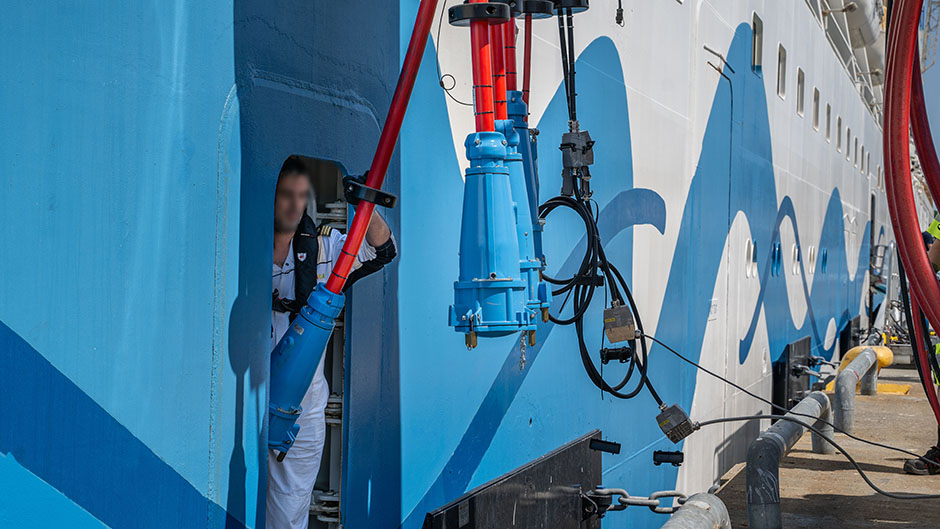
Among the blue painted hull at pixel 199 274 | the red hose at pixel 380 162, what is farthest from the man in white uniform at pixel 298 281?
the red hose at pixel 380 162

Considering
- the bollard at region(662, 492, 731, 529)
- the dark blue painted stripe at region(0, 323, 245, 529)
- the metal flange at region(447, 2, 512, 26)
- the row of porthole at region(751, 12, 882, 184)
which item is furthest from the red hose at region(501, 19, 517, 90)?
the row of porthole at region(751, 12, 882, 184)

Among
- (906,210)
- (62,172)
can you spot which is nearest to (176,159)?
(62,172)

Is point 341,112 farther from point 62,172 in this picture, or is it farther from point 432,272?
point 62,172

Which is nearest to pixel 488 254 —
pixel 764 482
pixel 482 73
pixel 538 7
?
pixel 482 73

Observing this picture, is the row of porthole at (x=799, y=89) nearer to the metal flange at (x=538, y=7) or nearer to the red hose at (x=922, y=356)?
the red hose at (x=922, y=356)

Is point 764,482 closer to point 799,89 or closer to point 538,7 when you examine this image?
point 538,7

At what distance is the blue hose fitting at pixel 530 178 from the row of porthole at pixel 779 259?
6.11 meters

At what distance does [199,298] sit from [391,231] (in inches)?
38.7

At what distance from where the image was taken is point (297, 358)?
2756 mm

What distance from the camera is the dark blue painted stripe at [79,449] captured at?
6.59 feet

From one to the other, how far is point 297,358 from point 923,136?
2856 millimetres

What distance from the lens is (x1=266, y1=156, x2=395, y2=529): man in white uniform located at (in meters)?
3.12

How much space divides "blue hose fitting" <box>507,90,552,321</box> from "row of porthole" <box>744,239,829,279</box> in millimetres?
6109

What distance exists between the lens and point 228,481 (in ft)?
8.59
